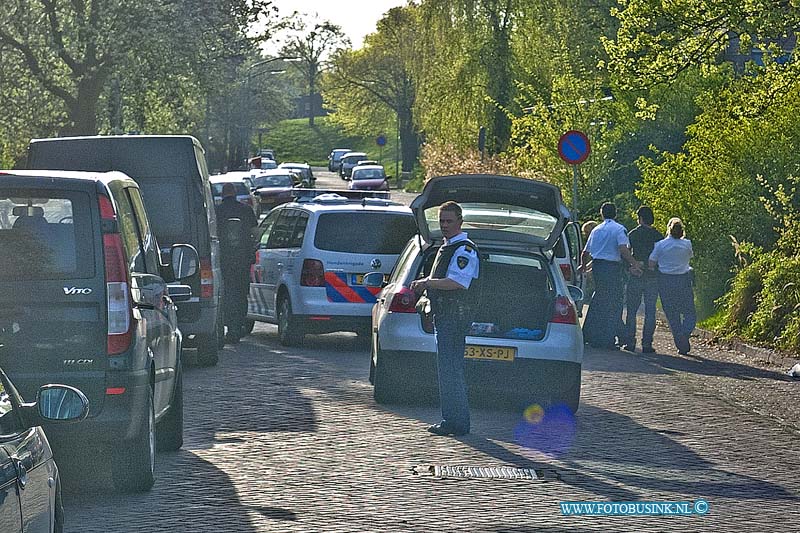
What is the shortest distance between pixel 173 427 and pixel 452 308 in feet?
8.28

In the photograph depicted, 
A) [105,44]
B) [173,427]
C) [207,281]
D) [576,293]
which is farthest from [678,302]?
[105,44]

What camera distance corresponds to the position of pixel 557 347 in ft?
43.3

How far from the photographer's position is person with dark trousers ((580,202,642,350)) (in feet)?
65.1

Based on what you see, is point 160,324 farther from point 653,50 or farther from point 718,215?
point 718,215

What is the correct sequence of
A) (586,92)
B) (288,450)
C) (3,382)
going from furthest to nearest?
(586,92), (288,450), (3,382)

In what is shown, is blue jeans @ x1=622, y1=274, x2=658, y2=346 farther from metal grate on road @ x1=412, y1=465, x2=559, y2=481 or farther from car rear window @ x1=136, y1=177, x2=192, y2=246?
metal grate on road @ x1=412, y1=465, x2=559, y2=481

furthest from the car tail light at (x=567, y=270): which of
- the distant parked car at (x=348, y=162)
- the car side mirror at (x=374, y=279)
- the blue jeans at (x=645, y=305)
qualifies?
the distant parked car at (x=348, y=162)

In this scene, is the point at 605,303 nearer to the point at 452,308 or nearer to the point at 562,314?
the point at 562,314

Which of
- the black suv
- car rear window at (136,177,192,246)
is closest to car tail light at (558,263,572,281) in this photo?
car rear window at (136,177,192,246)

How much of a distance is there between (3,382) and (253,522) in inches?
120

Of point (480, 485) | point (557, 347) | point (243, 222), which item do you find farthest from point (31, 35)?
point (480, 485)

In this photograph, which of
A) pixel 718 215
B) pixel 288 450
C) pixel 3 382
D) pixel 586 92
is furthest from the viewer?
pixel 586 92

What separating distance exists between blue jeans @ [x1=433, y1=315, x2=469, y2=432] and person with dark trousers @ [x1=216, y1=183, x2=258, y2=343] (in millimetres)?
7403

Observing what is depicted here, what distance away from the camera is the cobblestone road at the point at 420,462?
8.62 m
